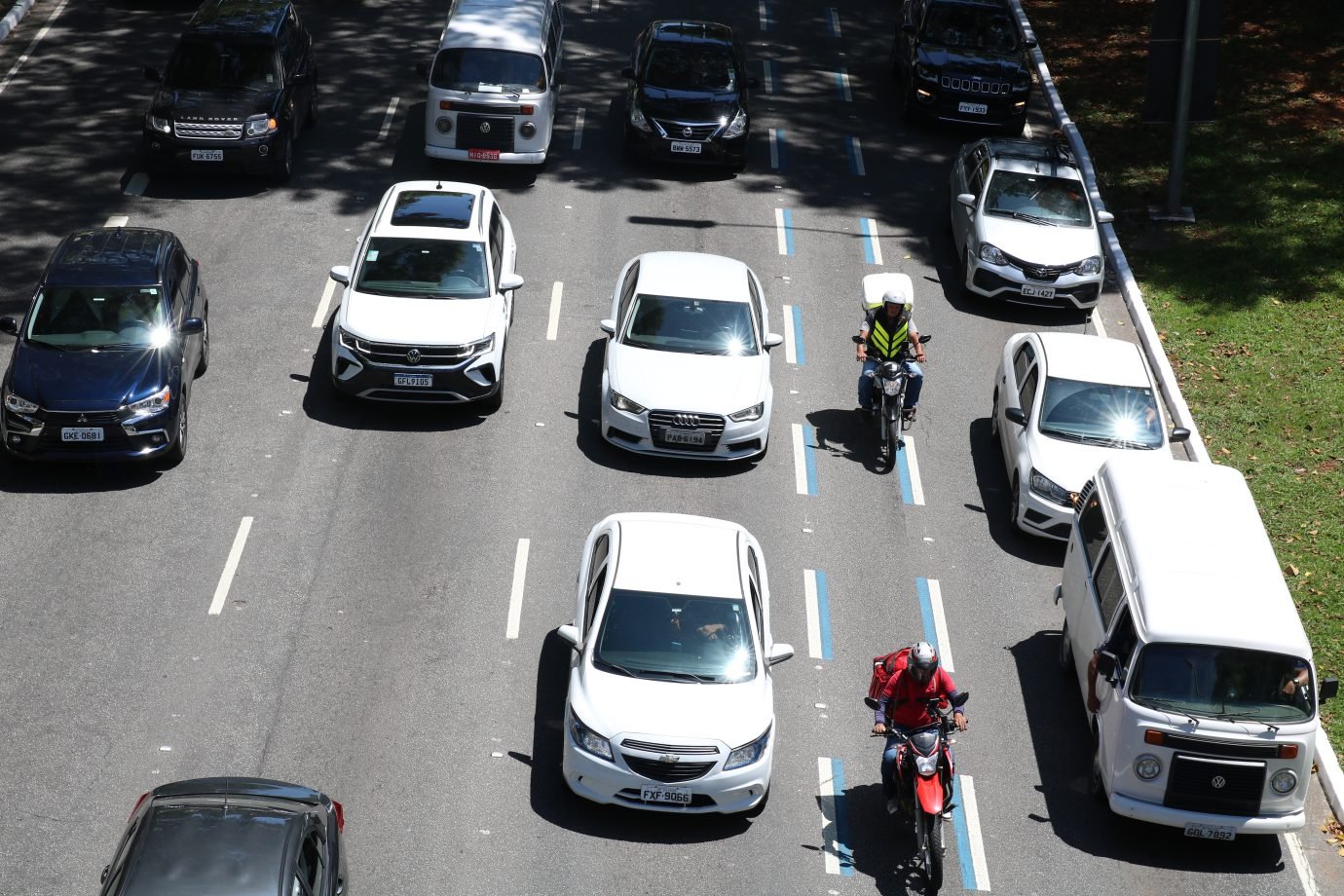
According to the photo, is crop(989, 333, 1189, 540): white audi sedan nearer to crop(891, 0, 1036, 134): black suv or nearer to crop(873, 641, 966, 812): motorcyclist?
crop(873, 641, 966, 812): motorcyclist

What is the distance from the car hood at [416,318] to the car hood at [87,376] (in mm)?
2200

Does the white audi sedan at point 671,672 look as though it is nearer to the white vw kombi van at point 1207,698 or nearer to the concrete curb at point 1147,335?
the white vw kombi van at point 1207,698

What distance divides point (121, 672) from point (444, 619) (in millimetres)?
2943

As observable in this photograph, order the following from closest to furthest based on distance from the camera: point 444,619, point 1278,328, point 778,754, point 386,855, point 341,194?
point 386,855
point 778,754
point 444,619
point 1278,328
point 341,194

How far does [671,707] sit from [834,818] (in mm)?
1740

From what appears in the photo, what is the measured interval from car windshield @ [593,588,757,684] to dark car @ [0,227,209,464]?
6332 millimetres

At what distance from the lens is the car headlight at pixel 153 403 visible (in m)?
17.3

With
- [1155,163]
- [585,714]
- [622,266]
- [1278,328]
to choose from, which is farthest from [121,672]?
[1155,163]

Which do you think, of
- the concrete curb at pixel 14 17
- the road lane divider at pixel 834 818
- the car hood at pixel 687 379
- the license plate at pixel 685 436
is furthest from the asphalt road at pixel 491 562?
the concrete curb at pixel 14 17

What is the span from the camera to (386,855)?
1280 cm

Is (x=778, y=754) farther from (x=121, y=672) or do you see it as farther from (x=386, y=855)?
(x=121, y=672)

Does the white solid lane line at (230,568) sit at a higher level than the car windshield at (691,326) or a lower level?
lower

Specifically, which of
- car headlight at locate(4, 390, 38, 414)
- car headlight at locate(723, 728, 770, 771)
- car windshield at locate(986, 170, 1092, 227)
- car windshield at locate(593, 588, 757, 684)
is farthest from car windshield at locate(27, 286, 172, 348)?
car windshield at locate(986, 170, 1092, 227)

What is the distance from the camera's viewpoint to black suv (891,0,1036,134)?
27.2 meters
